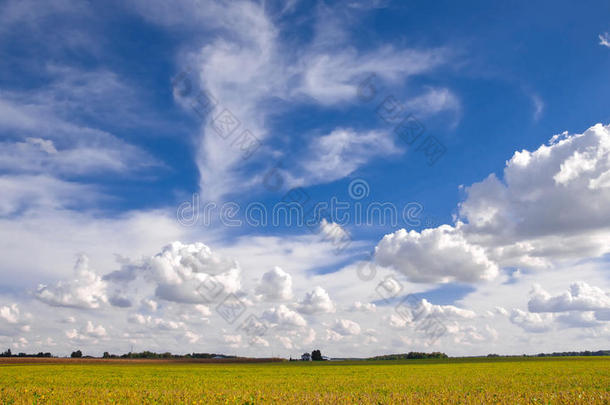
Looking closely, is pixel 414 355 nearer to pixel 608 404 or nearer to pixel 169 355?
pixel 169 355

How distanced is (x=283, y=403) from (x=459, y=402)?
273 inches

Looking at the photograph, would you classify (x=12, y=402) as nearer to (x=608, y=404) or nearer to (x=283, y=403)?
(x=283, y=403)

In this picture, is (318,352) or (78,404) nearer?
(78,404)

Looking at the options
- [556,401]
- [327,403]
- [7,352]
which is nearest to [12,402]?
[327,403]

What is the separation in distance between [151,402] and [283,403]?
5701 millimetres

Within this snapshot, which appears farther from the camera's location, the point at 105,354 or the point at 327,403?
the point at 105,354

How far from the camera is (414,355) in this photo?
19600 cm

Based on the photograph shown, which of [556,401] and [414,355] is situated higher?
[556,401]

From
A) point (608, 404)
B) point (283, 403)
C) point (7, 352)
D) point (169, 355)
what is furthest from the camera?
point (169, 355)

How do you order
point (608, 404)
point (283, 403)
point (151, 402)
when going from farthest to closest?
point (151, 402)
point (283, 403)
point (608, 404)

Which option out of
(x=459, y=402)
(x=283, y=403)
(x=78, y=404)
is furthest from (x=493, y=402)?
(x=78, y=404)

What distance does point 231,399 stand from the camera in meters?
17.6

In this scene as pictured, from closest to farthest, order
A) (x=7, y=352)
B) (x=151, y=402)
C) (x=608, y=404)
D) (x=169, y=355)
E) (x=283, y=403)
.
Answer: (x=608, y=404)
(x=283, y=403)
(x=151, y=402)
(x=7, y=352)
(x=169, y=355)

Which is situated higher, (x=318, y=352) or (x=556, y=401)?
(x=556, y=401)
